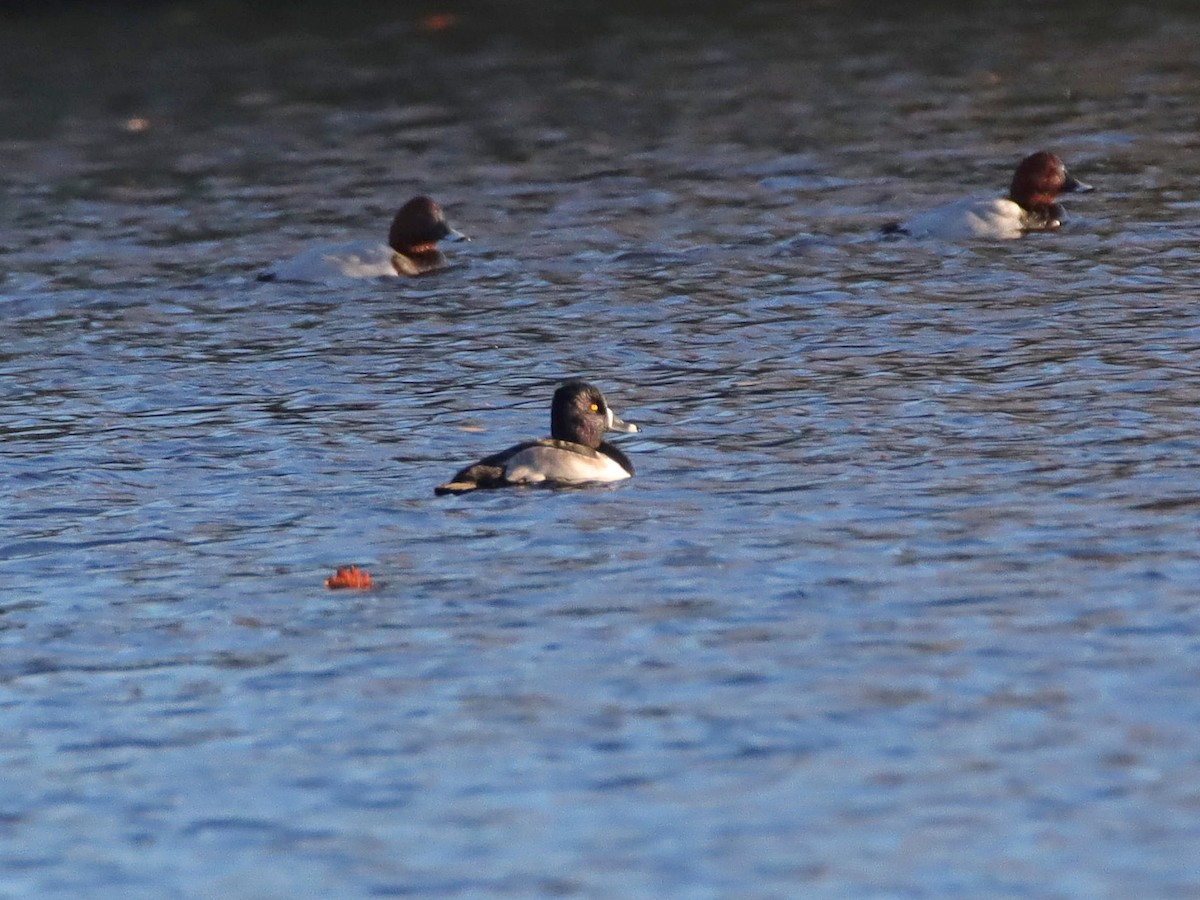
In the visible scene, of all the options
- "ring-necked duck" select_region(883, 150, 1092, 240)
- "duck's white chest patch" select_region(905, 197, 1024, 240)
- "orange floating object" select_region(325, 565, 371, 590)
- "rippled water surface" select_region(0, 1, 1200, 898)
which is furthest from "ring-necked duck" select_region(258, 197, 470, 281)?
"orange floating object" select_region(325, 565, 371, 590)

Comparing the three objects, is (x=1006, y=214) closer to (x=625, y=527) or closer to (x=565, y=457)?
(x=565, y=457)

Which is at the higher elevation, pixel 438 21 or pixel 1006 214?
pixel 438 21

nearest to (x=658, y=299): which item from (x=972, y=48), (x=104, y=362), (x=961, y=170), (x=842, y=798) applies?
(x=104, y=362)

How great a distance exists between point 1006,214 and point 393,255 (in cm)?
480

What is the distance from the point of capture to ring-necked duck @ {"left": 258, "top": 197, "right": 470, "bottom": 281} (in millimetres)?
17078

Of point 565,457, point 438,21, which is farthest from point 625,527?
point 438,21

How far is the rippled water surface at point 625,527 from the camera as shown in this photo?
655 cm

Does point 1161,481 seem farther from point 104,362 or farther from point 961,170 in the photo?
point 961,170

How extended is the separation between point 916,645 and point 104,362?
8.16 meters

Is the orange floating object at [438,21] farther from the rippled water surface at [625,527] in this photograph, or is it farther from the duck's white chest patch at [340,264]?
the duck's white chest patch at [340,264]

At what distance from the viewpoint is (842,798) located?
6.59 metres

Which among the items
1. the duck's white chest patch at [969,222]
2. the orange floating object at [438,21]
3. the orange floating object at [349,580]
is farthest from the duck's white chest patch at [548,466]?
the orange floating object at [438,21]

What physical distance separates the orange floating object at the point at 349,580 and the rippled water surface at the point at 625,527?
121 millimetres

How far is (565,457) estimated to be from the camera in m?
10.5
